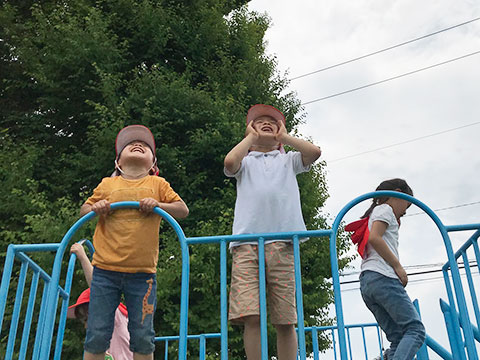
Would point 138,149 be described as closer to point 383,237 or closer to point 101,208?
point 101,208

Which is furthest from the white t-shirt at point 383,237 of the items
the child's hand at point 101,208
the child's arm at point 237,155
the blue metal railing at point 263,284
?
the child's hand at point 101,208

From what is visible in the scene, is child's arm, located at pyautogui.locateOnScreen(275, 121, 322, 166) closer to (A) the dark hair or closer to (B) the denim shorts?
(A) the dark hair

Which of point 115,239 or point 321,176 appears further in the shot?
point 321,176

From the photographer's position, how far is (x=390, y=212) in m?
2.91

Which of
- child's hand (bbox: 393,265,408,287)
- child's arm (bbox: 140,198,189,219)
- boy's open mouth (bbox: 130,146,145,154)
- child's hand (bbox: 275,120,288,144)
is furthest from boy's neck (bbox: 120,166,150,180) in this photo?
child's hand (bbox: 393,265,408,287)

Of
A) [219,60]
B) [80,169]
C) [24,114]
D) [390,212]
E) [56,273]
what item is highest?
[219,60]

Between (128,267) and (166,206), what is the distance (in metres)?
0.40

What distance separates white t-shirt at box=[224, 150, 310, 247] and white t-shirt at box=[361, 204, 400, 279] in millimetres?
451

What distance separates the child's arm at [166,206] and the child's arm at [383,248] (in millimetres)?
1125

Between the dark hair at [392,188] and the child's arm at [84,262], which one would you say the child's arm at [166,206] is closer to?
the child's arm at [84,262]

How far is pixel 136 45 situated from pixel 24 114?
103 inches

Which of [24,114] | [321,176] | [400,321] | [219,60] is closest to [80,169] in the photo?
[24,114]

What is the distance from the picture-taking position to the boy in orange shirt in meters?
2.43

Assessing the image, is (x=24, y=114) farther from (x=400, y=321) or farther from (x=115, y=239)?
(x=400, y=321)
